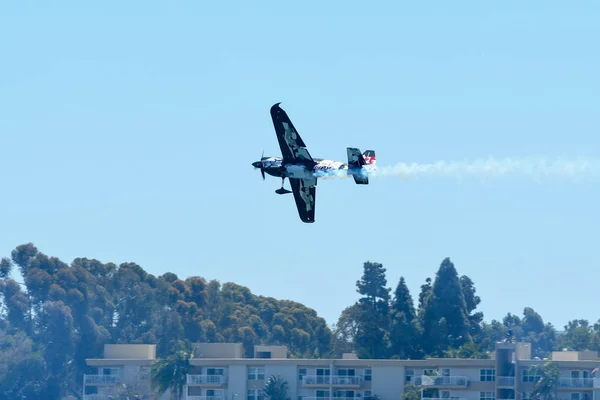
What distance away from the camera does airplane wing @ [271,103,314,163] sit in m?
66.0

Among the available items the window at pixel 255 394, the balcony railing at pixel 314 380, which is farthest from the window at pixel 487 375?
the window at pixel 255 394

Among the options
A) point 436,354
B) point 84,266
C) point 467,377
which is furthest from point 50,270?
point 467,377

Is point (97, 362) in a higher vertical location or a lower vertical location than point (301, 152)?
lower

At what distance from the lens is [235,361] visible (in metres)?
120

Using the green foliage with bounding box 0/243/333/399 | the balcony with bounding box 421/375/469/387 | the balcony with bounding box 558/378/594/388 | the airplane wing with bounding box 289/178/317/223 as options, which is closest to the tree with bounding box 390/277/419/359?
the green foliage with bounding box 0/243/333/399

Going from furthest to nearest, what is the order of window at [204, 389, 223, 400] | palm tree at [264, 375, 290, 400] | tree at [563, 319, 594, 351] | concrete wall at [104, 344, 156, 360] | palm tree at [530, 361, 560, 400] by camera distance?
tree at [563, 319, 594, 351]
concrete wall at [104, 344, 156, 360]
window at [204, 389, 223, 400]
palm tree at [264, 375, 290, 400]
palm tree at [530, 361, 560, 400]

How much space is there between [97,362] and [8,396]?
29.0 meters

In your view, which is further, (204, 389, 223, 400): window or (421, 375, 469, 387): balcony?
(204, 389, 223, 400): window

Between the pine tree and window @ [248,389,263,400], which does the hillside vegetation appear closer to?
the pine tree

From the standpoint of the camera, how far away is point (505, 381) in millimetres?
109375

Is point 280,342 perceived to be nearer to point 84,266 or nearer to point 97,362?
point 84,266

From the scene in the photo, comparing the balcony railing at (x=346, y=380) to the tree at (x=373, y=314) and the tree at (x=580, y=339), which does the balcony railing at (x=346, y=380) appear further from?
the tree at (x=580, y=339)

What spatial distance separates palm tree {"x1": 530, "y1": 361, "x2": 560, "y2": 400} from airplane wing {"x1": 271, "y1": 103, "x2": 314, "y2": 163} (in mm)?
49639

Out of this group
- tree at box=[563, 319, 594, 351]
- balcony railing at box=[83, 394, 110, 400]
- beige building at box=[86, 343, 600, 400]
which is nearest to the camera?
beige building at box=[86, 343, 600, 400]
